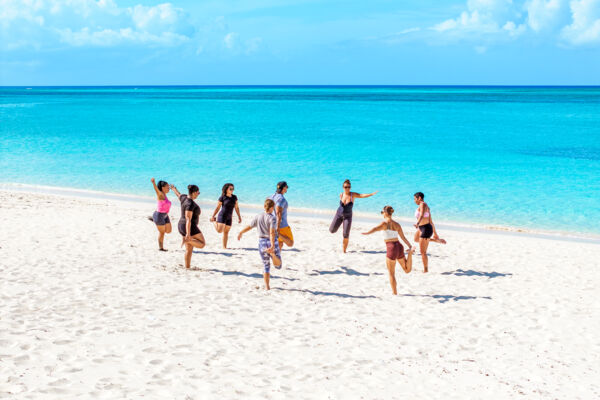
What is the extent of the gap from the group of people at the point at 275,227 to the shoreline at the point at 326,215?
5.83 m

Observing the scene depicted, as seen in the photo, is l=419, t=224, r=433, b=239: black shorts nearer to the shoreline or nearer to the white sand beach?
the white sand beach

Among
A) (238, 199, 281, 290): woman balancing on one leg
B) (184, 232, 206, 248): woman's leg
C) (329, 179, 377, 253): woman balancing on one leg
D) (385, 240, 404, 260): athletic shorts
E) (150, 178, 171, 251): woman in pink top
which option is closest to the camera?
(238, 199, 281, 290): woman balancing on one leg

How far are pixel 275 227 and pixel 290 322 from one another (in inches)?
73.5

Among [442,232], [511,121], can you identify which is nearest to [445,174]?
[442,232]

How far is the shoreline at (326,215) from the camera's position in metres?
16.4

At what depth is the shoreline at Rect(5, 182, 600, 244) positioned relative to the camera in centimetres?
1636

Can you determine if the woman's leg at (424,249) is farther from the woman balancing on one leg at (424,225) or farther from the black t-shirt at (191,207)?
the black t-shirt at (191,207)

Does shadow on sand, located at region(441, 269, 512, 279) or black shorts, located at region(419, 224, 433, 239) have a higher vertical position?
black shorts, located at region(419, 224, 433, 239)

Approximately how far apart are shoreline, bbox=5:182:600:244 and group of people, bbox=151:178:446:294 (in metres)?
5.83

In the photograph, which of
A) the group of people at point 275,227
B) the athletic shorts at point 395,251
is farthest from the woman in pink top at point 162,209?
the athletic shorts at point 395,251

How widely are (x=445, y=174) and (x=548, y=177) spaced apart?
17.1ft

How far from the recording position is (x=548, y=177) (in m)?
27.3

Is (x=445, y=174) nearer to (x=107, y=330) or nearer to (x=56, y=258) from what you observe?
(x=56, y=258)

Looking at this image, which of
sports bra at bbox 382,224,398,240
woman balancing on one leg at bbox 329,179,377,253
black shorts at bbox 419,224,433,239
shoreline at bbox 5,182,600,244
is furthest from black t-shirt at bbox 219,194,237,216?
shoreline at bbox 5,182,600,244
